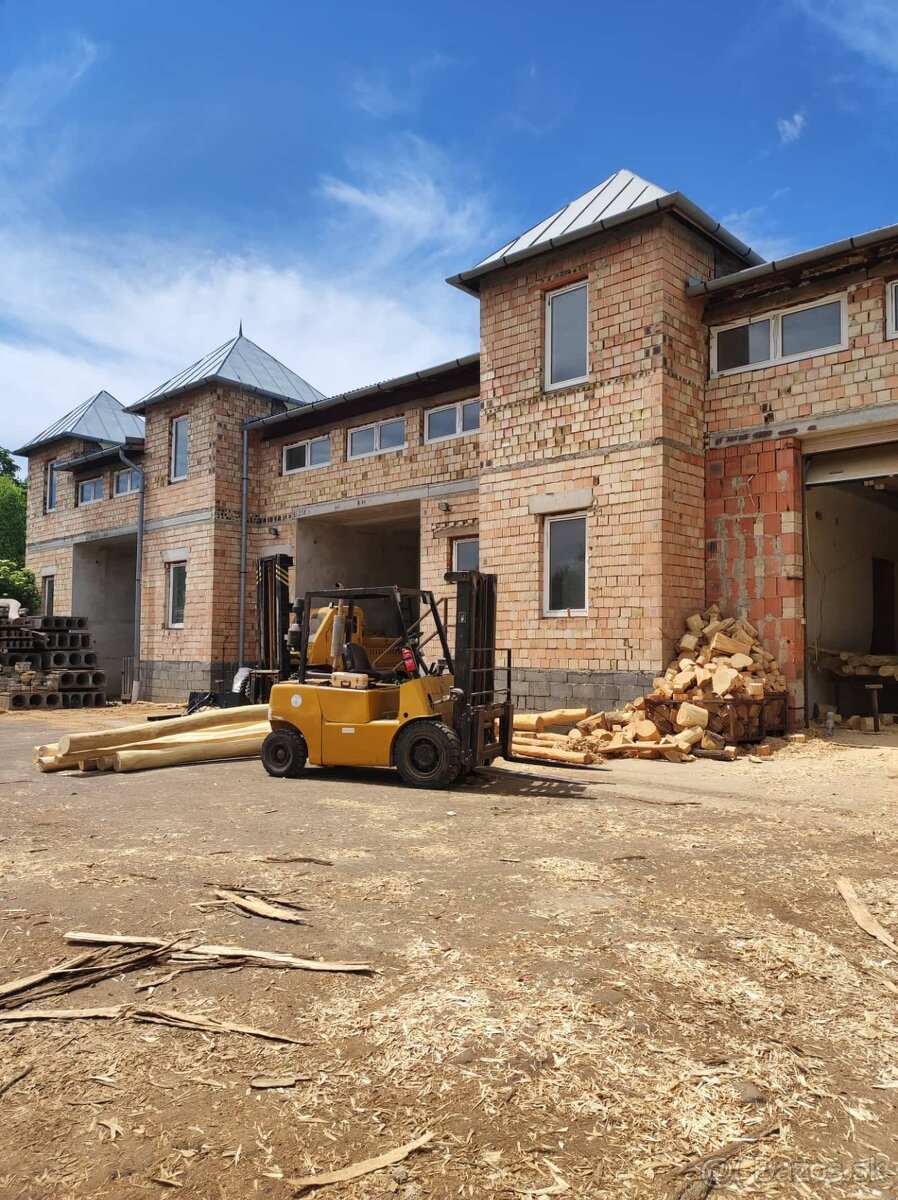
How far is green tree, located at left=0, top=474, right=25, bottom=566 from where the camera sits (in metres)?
45.7

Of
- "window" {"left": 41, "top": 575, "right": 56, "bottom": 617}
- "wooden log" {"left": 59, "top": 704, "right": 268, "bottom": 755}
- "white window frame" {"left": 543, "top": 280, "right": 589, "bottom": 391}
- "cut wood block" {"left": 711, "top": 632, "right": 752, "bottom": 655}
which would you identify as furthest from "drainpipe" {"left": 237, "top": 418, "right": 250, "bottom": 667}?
"cut wood block" {"left": 711, "top": 632, "right": 752, "bottom": 655}

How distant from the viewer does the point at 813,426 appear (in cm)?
1173

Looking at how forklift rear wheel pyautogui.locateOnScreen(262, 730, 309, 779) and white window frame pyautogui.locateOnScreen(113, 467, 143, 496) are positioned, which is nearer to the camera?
forklift rear wheel pyautogui.locateOnScreen(262, 730, 309, 779)

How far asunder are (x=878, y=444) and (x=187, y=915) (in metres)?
11.2

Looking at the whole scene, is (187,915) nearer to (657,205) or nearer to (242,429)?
(657,205)

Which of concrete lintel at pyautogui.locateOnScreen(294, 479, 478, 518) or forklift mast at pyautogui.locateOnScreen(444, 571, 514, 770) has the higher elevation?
concrete lintel at pyautogui.locateOnScreen(294, 479, 478, 518)

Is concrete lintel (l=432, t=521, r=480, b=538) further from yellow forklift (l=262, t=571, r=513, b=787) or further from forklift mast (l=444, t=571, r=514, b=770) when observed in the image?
yellow forklift (l=262, t=571, r=513, b=787)

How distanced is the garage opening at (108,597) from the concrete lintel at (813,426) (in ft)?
63.2

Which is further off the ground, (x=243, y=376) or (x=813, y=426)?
(x=243, y=376)

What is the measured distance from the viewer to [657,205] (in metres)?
12.0

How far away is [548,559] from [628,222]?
5.28m

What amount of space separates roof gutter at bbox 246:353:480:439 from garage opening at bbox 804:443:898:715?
662 centimetres

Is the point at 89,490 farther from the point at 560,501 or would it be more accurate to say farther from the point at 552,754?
the point at 552,754

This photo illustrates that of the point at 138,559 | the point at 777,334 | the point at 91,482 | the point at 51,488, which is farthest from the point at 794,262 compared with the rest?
the point at 51,488
